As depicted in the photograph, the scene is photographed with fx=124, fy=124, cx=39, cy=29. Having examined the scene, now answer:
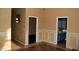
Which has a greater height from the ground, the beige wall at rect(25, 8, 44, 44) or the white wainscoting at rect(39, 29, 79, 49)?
the beige wall at rect(25, 8, 44, 44)

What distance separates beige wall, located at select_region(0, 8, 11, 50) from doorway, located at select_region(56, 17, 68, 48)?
0.64 meters

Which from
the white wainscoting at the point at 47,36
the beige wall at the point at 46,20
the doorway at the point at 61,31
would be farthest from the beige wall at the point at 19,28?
the doorway at the point at 61,31

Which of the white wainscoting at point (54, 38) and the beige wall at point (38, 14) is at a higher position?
the beige wall at point (38, 14)

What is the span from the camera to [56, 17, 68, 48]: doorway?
5.28 ft

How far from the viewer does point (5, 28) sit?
1.60 metres

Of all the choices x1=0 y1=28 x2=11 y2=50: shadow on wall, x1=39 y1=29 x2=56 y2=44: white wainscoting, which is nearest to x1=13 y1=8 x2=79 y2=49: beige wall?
x1=39 y1=29 x2=56 y2=44: white wainscoting

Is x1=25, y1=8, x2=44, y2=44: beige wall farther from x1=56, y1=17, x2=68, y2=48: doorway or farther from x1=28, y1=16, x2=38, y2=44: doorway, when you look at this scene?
x1=56, y1=17, x2=68, y2=48: doorway

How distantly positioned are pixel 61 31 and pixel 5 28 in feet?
2.40

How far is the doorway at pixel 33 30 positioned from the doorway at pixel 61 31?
0.29m

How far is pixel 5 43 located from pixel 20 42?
20 cm

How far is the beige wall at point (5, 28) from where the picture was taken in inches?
62.1

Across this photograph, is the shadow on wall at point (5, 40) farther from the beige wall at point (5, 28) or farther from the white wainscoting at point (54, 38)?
the white wainscoting at point (54, 38)

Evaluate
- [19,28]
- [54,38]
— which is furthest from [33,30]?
[54,38]

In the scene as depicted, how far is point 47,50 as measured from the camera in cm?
161
